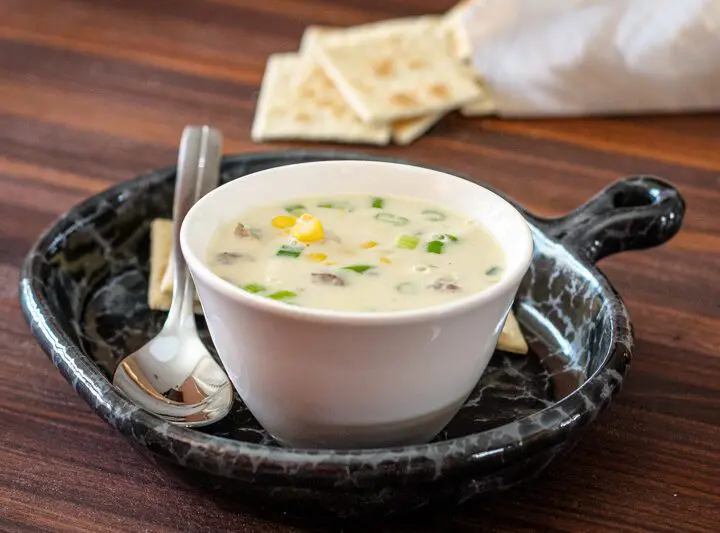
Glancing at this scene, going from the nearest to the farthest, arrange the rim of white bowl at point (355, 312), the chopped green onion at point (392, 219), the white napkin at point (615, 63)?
1. the rim of white bowl at point (355, 312)
2. the chopped green onion at point (392, 219)
3. the white napkin at point (615, 63)

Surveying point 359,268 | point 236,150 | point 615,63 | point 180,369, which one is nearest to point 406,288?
point 359,268

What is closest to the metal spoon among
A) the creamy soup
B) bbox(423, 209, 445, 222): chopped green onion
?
the creamy soup

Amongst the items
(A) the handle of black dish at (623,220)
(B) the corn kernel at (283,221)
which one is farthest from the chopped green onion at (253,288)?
(A) the handle of black dish at (623,220)

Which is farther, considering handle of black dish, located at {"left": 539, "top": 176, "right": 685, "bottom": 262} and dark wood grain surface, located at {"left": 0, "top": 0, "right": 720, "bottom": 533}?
handle of black dish, located at {"left": 539, "top": 176, "right": 685, "bottom": 262}

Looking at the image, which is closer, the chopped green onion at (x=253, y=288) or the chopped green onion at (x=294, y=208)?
the chopped green onion at (x=253, y=288)

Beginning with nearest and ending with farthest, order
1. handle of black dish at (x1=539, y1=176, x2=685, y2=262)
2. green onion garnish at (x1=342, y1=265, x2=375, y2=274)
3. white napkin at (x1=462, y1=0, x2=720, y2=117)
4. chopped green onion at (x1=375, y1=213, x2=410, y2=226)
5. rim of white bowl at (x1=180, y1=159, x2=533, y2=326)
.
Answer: rim of white bowl at (x1=180, y1=159, x2=533, y2=326), green onion garnish at (x1=342, y1=265, x2=375, y2=274), chopped green onion at (x1=375, y1=213, x2=410, y2=226), handle of black dish at (x1=539, y1=176, x2=685, y2=262), white napkin at (x1=462, y1=0, x2=720, y2=117)

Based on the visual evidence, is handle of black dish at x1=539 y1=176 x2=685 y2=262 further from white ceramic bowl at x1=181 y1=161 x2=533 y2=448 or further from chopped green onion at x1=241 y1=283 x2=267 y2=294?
chopped green onion at x1=241 y1=283 x2=267 y2=294

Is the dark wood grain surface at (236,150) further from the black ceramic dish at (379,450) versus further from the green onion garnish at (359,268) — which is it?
the green onion garnish at (359,268)

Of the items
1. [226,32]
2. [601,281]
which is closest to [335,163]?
[601,281]
